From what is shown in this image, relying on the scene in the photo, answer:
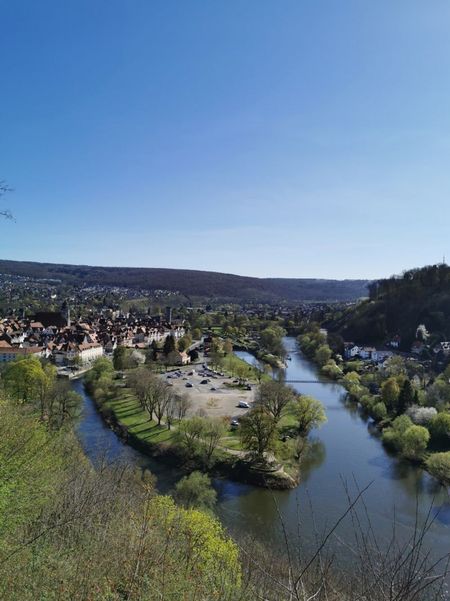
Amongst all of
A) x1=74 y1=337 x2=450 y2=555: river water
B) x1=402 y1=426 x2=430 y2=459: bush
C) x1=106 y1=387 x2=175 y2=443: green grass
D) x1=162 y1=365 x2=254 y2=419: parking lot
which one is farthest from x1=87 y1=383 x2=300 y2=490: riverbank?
x1=402 y1=426 x2=430 y2=459: bush

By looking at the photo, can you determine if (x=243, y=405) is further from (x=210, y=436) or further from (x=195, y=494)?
(x=195, y=494)

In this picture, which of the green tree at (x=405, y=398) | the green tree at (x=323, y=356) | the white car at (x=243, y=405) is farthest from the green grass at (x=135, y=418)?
the green tree at (x=323, y=356)

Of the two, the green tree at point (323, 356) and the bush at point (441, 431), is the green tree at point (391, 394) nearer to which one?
the bush at point (441, 431)

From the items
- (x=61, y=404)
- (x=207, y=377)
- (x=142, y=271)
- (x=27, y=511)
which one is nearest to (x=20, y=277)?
(x=142, y=271)

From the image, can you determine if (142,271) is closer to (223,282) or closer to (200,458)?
(223,282)

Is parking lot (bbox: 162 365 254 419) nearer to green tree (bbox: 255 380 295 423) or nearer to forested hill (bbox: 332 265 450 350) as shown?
green tree (bbox: 255 380 295 423)

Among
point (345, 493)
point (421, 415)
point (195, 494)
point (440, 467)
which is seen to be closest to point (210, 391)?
point (421, 415)
